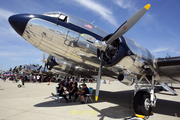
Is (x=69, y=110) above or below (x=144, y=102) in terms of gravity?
below

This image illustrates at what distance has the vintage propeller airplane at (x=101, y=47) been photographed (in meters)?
4.91

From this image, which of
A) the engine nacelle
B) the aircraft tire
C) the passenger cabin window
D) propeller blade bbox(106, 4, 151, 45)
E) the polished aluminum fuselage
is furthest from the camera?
the engine nacelle

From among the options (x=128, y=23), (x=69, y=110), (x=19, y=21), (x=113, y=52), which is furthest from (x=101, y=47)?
(x=19, y=21)

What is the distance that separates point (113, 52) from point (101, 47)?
0.80m

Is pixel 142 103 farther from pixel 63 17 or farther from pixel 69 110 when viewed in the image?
pixel 63 17

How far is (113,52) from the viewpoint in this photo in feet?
17.9

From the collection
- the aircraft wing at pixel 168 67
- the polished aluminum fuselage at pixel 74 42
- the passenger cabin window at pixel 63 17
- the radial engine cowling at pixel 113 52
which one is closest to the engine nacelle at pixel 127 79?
the polished aluminum fuselage at pixel 74 42

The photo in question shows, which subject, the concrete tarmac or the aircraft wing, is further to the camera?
the aircraft wing

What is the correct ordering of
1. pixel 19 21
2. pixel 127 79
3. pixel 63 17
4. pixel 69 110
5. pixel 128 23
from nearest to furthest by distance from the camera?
1. pixel 128 23
2. pixel 19 21
3. pixel 69 110
4. pixel 63 17
5. pixel 127 79

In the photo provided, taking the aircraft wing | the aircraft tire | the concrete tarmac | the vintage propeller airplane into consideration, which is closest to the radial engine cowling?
the vintage propeller airplane

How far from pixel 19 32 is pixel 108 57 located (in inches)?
157

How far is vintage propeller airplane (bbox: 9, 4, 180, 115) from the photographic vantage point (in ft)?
16.1

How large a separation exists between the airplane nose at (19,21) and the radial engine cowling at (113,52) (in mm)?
3280

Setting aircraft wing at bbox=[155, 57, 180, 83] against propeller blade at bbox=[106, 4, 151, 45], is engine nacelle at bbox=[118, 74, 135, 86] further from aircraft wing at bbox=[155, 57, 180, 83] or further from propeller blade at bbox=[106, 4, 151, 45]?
propeller blade at bbox=[106, 4, 151, 45]
